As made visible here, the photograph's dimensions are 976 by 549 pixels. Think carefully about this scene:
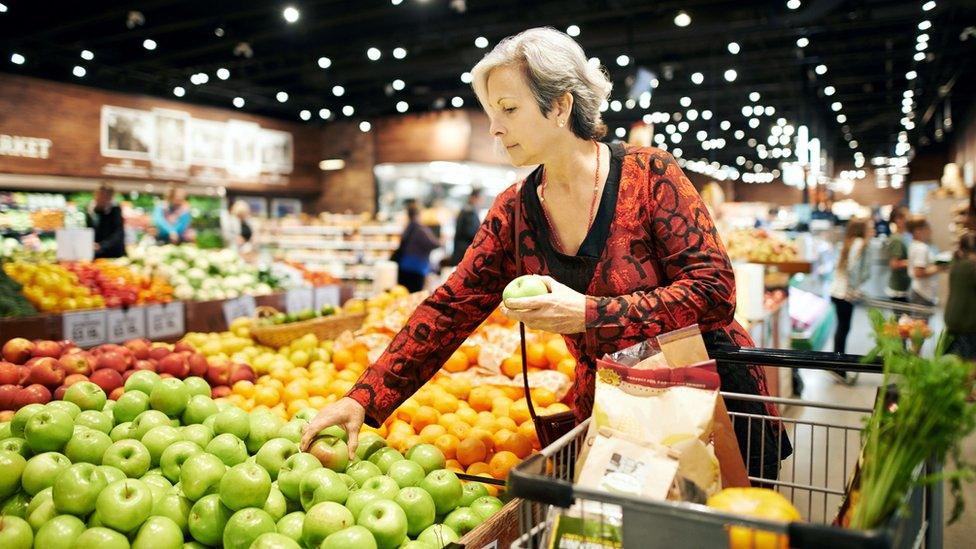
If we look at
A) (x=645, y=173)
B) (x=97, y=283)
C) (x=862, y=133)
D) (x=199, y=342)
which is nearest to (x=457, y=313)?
(x=645, y=173)

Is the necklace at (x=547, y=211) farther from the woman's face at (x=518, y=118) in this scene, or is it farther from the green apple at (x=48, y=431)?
the green apple at (x=48, y=431)

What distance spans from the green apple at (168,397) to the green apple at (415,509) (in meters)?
0.82

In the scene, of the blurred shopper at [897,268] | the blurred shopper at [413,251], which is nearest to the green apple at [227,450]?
the blurred shopper at [413,251]

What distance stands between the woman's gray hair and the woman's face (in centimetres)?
2

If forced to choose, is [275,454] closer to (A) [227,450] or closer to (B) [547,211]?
(A) [227,450]

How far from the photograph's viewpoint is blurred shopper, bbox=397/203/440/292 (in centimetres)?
851

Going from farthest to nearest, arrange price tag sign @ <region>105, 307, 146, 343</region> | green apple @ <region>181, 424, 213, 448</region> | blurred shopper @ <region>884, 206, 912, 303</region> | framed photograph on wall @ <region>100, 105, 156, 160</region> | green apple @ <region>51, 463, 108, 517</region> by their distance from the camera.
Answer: framed photograph on wall @ <region>100, 105, 156, 160</region> → blurred shopper @ <region>884, 206, 912, 303</region> → price tag sign @ <region>105, 307, 146, 343</region> → green apple @ <region>181, 424, 213, 448</region> → green apple @ <region>51, 463, 108, 517</region>

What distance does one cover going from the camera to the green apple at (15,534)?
4.43 feet

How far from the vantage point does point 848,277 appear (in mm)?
8211

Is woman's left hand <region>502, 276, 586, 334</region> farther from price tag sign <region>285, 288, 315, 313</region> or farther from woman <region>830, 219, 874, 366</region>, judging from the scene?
woman <region>830, 219, 874, 366</region>

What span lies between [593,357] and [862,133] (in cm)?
2620

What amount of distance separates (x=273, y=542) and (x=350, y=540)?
15 cm

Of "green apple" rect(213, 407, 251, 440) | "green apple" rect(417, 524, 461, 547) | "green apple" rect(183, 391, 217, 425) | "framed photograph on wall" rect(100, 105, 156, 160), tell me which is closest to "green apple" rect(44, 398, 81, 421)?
"green apple" rect(183, 391, 217, 425)

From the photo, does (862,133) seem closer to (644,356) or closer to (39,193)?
(39,193)
